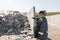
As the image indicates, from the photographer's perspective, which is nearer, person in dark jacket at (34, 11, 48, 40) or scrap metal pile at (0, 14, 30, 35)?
person in dark jacket at (34, 11, 48, 40)

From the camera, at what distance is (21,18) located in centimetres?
1462

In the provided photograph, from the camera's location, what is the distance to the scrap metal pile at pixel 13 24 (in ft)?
43.1

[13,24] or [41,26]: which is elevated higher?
[41,26]

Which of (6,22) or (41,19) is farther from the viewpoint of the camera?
(6,22)

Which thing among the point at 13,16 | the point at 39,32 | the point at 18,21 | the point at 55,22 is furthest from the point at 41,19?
the point at 55,22

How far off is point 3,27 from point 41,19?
8.70m

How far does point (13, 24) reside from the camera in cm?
1394

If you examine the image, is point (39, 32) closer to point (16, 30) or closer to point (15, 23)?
point (16, 30)

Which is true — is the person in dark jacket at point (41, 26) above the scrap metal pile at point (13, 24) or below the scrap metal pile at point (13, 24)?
above

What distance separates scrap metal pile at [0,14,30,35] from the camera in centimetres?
1313

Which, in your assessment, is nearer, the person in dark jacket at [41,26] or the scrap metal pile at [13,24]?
the person in dark jacket at [41,26]

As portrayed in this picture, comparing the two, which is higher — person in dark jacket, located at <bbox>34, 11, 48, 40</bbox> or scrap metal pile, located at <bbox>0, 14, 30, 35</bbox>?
person in dark jacket, located at <bbox>34, 11, 48, 40</bbox>

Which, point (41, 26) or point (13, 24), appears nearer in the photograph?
point (41, 26)

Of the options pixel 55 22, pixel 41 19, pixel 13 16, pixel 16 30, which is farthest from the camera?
pixel 55 22
